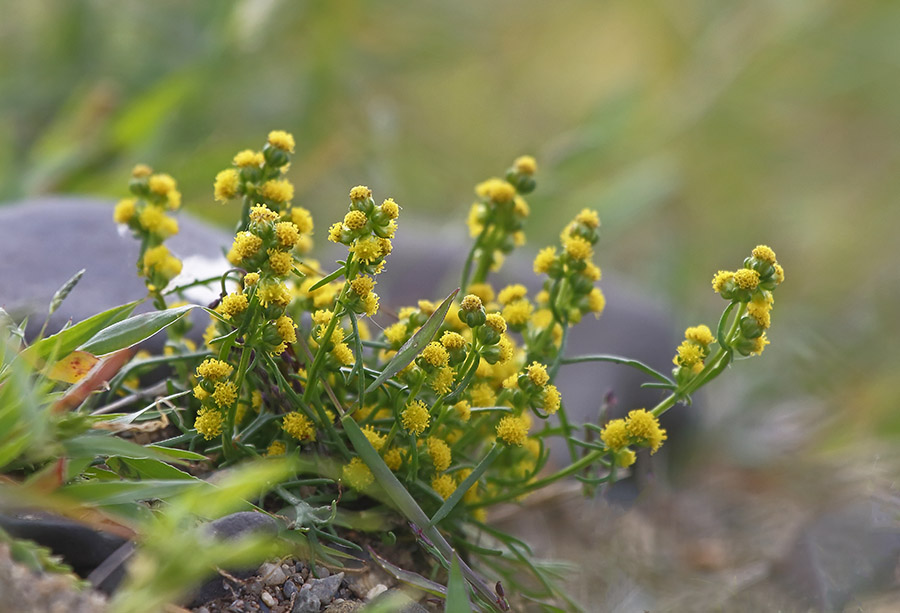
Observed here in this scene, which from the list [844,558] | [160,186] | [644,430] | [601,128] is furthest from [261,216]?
[601,128]

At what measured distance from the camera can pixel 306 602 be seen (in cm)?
67

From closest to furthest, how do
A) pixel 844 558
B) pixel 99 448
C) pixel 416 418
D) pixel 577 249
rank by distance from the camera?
1. pixel 99 448
2. pixel 416 418
3. pixel 577 249
4. pixel 844 558

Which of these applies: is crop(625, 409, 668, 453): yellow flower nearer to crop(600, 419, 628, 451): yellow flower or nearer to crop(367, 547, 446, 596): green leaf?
crop(600, 419, 628, 451): yellow flower

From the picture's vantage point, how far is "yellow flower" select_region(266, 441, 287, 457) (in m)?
0.72

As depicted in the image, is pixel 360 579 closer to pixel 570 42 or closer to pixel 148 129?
pixel 148 129

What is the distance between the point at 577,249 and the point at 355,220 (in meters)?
0.24

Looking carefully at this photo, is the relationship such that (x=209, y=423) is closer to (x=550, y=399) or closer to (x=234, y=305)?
(x=234, y=305)

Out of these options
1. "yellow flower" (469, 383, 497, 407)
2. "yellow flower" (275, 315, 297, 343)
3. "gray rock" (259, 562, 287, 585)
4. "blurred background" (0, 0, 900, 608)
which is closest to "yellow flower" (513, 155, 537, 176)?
"yellow flower" (469, 383, 497, 407)

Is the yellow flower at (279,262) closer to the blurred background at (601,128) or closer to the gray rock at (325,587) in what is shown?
the gray rock at (325,587)

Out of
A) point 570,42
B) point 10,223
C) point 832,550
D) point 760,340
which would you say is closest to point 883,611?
point 832,550

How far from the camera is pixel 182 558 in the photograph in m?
0.48

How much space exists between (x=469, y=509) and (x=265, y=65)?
1901 millimetres

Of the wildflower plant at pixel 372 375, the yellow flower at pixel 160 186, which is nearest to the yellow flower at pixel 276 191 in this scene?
the wildflower plant at pixel 372 375

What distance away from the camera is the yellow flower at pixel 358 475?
0.71 metres
